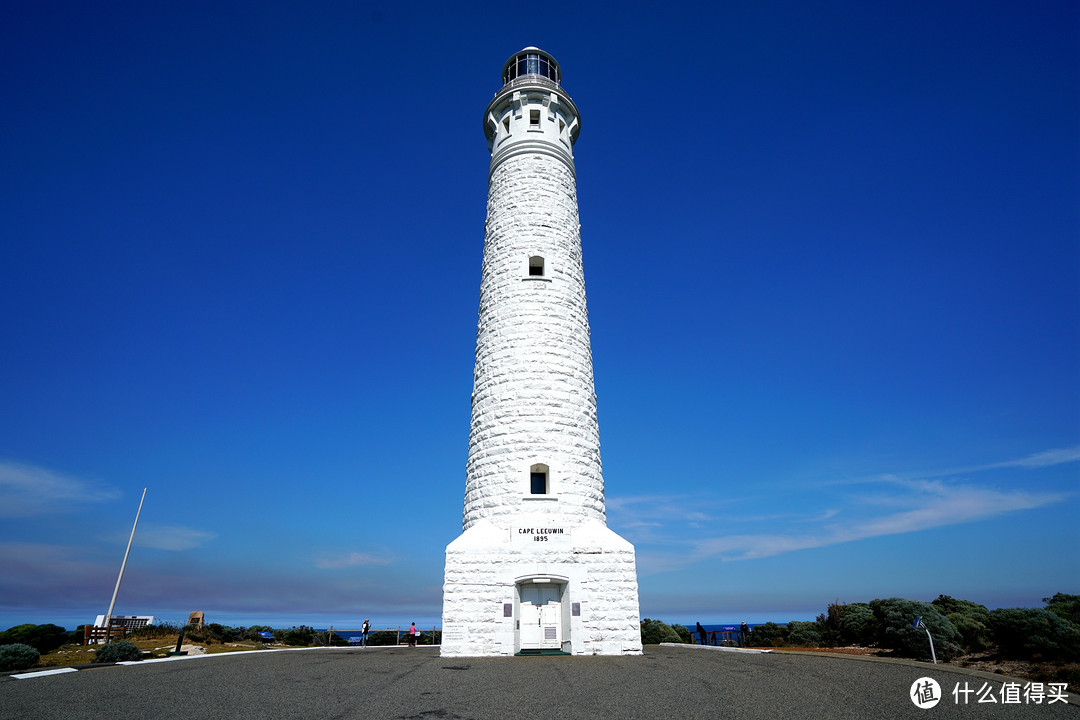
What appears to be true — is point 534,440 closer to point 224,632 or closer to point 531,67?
point 531,67

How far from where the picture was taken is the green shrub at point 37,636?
17.7 m

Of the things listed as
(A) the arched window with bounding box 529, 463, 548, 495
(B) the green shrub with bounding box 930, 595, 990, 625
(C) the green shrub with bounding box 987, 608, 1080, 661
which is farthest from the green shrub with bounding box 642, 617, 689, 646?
(C) the green shrub with bounding box 987, 608, 1080, 661

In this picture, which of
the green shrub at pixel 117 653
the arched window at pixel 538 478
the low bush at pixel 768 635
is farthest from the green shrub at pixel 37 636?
the low bush at pixel 768 635

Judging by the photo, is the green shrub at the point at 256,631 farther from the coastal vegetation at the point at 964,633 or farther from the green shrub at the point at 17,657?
the coastal vegetation at the point at 964,633

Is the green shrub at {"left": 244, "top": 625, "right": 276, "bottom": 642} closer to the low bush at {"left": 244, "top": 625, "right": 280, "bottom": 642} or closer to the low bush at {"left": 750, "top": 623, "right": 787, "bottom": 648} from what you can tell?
the low bush at {"left": 244, "top": 625, "right": 280, "bottom": 642}

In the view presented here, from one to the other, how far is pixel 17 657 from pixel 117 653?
1.95 m

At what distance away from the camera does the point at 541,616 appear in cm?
1639

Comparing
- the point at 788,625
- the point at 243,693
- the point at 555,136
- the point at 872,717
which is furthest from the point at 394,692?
the point at 788,625

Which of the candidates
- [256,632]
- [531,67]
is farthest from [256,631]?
[531,67]

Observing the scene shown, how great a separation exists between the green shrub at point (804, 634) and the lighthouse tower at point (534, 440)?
11.0 m

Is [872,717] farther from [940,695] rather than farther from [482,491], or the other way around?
[482,491]

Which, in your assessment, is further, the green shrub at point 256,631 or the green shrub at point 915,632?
the green shrub at point 256,631

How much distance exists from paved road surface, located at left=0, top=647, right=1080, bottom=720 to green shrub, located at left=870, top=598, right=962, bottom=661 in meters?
3.18

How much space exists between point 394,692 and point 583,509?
30.2 ft
